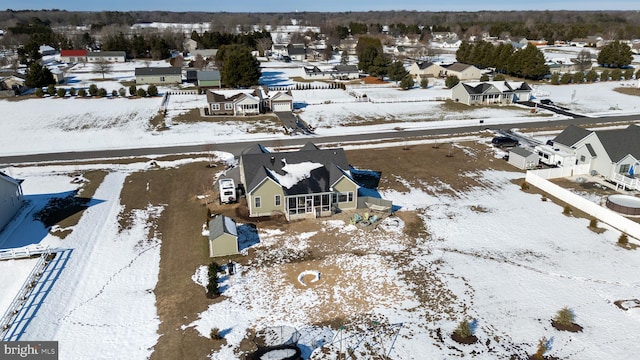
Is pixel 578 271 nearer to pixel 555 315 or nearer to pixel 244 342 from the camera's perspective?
pixel 555 315

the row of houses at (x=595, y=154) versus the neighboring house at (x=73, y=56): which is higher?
the neighboring house at (x=73, y=56)

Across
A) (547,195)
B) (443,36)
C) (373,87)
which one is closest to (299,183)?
(547,195)

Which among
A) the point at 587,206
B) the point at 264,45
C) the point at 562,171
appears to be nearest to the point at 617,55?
the point at 562,171

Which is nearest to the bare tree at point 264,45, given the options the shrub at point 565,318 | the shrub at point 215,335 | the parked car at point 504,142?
the parked car at point 504,142

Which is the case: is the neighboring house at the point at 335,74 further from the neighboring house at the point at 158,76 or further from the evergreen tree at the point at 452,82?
the neighboring house at the point at 158,76

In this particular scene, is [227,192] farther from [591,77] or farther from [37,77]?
[591,77]

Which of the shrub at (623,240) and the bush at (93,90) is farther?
the bush at (93,90)

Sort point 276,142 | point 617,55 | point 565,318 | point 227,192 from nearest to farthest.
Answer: point 565,318
point 227,192
point 276,142
point 617,55
